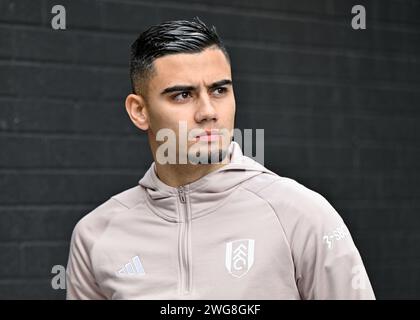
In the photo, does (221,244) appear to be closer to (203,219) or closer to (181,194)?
(203,219)

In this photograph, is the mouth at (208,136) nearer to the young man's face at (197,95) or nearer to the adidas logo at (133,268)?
the young man's face at (197,95)

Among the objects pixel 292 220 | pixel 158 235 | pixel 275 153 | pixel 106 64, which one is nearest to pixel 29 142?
pixel 106 64

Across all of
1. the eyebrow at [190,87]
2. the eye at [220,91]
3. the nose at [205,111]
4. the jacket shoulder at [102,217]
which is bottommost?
the jacket shoulder at [102,217]

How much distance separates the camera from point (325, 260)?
313 cm

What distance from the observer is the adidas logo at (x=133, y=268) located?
3400 mm

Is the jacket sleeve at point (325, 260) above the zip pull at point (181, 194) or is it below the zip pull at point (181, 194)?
below

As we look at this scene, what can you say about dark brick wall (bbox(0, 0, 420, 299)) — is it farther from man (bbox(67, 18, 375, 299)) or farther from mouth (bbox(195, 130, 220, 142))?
mouth (bbox(195, 130, 220, 142))

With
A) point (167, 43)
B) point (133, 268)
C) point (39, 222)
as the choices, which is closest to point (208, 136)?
point (167, 43)

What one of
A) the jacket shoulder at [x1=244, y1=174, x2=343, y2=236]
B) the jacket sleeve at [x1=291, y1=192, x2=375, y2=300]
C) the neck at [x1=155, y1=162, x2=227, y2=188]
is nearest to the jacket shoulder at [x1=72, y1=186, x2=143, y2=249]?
the neck at [x1=155, y1=162, x2=227, y2=188]

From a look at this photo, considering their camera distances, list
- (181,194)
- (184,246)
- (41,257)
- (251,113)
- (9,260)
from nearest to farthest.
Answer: (184,246)
(181,194)
(9,260)
(41,257)
(251,113)

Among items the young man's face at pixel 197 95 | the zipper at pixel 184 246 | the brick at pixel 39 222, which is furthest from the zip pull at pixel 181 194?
the brick at pixel 39 222

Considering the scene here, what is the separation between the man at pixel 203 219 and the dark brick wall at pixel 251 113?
178 centimetres

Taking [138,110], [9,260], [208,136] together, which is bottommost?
[9,260]

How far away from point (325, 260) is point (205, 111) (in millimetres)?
691
